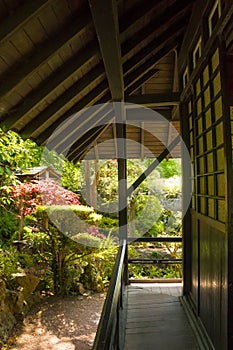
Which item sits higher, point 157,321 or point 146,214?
point 146,214

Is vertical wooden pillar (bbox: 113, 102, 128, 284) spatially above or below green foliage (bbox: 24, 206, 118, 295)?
above

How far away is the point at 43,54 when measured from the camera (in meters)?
2.00

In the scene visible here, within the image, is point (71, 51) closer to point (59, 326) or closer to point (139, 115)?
point (139, 115)

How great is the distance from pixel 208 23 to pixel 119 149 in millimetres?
2092

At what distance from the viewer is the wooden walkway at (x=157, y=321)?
2527mm

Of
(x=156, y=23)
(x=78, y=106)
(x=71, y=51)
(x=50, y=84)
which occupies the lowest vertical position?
(x=50, y=84)

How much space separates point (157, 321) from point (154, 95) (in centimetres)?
272

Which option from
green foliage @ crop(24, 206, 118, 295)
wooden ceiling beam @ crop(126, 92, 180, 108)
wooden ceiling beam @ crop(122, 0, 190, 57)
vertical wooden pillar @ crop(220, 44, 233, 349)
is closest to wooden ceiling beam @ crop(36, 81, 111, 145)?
wooden ceiling beam @ crop(126, 92, 180, 108)

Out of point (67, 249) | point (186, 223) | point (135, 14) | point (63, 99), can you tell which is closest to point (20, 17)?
point (135, 14)

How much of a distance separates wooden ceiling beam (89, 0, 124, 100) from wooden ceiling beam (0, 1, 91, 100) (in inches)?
7.1

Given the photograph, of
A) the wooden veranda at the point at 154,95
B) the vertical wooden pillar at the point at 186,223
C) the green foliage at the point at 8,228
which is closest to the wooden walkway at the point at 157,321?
the wooden veranda at the point at 154,95

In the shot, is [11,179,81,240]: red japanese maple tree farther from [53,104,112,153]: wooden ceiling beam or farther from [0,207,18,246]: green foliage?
[53,104,112,153]: wooden ceiling beam

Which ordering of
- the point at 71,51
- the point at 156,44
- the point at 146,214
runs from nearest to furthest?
1. the point at 71,51
2. the point at 156,44
3. the point at 146,214

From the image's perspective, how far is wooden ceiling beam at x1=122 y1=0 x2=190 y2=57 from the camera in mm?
2750
